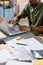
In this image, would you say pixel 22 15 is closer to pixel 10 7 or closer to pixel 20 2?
pixel 10 7

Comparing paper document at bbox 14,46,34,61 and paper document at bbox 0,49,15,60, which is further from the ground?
paper document at bbox 0,49,15,60

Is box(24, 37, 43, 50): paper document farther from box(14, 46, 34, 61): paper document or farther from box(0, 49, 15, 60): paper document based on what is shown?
box(0, 49, 15, 60): paper document

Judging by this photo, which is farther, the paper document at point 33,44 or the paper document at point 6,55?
the paper document at point 33,44

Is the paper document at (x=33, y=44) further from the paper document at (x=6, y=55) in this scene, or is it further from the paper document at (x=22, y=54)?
the paper document at (x=6, y=55)

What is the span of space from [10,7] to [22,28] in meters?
2.86

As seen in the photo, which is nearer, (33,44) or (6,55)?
(6,55)

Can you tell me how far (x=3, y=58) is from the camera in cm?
113

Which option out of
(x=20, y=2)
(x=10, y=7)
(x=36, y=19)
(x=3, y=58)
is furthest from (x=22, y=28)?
(x=20, y=2)

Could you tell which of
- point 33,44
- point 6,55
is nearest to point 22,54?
point 6,55

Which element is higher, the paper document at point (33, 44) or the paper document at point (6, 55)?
the paper document at point (6, 55)

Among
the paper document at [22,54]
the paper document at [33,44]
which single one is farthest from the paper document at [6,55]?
the paper document at [33,44]

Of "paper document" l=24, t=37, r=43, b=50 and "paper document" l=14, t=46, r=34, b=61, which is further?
"paper document" l=24, t=37, r=43, b=50

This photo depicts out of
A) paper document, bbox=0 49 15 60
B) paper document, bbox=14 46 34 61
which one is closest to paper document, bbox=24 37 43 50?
paper document, bbox=14 46 34 61

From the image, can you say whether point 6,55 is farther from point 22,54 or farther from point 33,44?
point 33,44
